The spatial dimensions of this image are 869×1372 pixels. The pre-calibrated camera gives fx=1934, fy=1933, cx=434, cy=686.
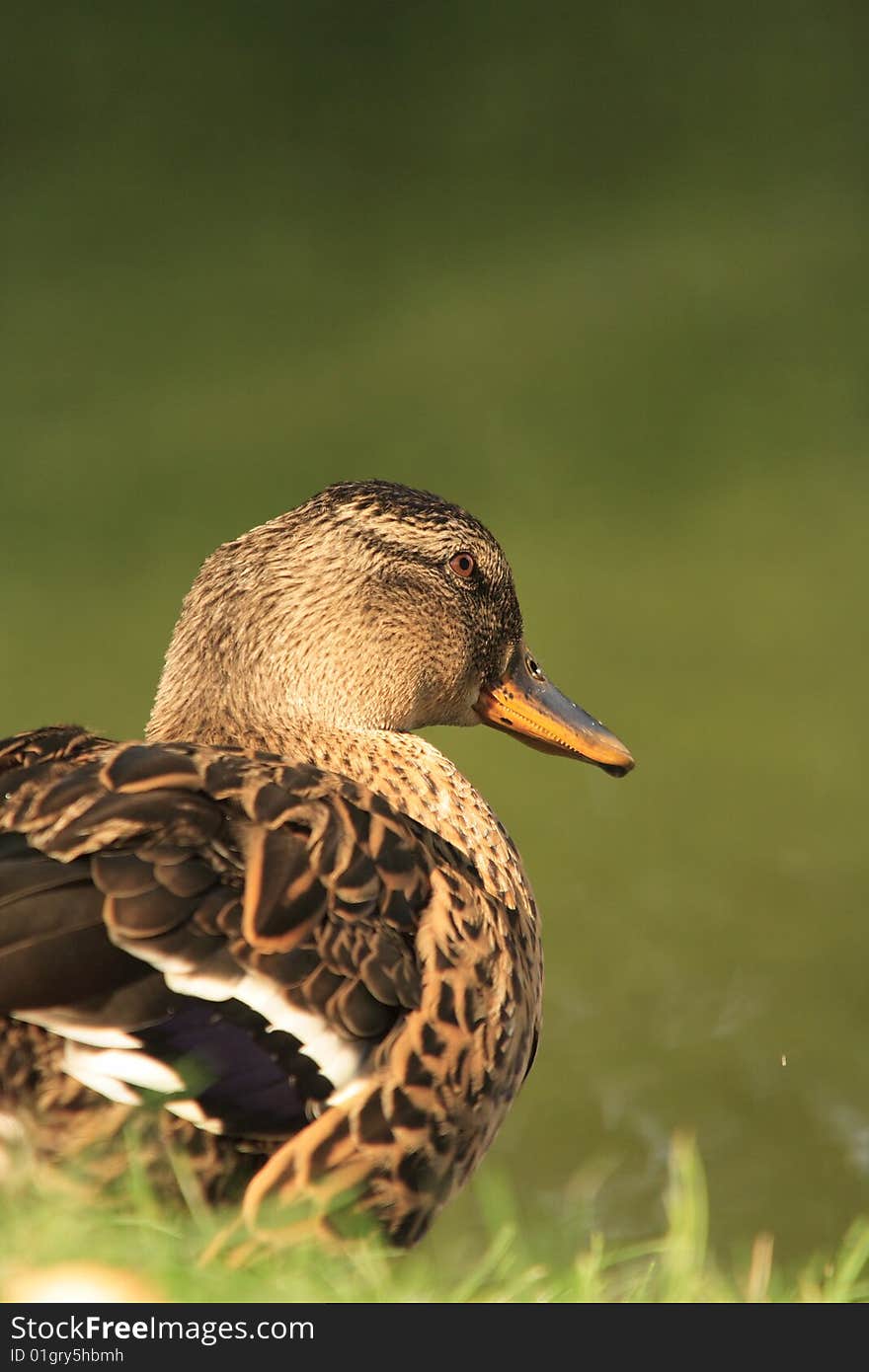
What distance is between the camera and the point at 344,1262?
197cm

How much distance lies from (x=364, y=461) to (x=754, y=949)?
2.05 meters

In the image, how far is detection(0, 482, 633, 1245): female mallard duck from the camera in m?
2.02

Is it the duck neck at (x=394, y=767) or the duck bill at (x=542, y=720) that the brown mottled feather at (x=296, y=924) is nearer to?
the duck neck at (x=394, y=767)

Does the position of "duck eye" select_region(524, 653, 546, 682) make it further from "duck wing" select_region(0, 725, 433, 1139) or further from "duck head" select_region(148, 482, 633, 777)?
"duck wing" select_region(0, 725, 433, 1139)

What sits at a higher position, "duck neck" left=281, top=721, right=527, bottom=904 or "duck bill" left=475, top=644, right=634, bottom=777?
"duck bill" left=475, top=644, right=634, bottom=777

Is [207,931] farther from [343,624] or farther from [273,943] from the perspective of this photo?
[343,624]

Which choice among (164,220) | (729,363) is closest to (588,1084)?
(729,363)

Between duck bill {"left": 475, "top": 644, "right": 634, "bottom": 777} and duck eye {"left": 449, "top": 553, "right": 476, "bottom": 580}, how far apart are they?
225mm

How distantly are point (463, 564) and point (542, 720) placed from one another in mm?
329

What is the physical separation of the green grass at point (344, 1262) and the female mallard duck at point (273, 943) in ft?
0.34

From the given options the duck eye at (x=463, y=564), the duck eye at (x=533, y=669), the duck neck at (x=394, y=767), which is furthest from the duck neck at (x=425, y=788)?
the duck eye at (x=533, y=669)

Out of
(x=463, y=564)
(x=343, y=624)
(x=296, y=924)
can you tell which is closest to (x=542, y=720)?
(x=463, y=564)

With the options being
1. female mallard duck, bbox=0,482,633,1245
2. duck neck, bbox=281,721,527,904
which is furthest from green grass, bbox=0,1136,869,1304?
duck neck, bbox=281,721,527,904

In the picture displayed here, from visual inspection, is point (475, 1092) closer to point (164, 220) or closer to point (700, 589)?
point (700, 589)
